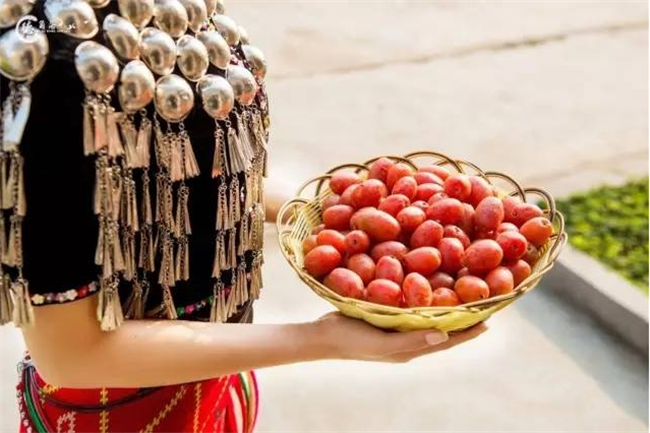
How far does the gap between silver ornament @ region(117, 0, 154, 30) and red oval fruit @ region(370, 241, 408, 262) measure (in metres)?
0.49

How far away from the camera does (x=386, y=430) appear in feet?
8.29

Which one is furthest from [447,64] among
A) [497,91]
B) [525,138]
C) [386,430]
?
[386,430]

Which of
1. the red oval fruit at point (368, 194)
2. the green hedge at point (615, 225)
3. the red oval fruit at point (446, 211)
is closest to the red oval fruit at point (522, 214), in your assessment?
the red oval fruit at point (446, 211)

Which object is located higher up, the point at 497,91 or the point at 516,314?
the point at 497,91

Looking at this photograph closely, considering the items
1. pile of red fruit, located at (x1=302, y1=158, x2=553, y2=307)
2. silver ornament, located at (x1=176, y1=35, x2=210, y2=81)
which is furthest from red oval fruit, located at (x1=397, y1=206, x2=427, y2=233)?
silver ornament, located at (x1=176, y1=35, x2=210, y2=81)

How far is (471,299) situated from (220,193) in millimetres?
379

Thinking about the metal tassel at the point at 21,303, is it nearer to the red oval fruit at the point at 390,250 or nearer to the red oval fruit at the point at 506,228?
the red oval fruit at the point at 390,250

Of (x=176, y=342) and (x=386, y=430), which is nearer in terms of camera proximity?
(x=176, y=342)

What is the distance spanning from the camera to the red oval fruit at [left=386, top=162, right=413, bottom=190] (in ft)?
4.78

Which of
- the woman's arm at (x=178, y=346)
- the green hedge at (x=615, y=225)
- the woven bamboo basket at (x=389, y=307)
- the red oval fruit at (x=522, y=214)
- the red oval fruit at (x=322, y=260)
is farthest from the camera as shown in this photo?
the green hedge at (x=615, y=225)

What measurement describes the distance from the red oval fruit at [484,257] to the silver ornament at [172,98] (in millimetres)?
481

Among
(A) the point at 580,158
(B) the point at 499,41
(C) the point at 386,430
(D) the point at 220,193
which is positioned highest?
(D) the point at 220,193

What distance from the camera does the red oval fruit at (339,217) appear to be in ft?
4.62

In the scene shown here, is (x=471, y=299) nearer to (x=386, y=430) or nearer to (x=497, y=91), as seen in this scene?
(x=386, y=430)
